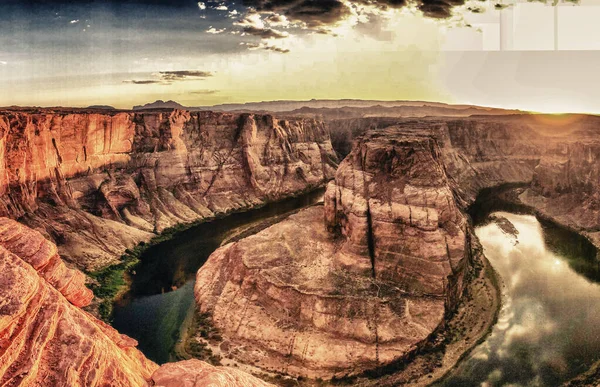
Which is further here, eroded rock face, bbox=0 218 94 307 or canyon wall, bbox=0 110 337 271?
canyon wall, bbox=0 110 337 271

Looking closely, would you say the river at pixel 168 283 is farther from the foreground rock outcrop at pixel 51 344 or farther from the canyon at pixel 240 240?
the foreground rock outcrop at pixel 51 344

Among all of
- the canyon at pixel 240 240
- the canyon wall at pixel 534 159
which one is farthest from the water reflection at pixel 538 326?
the canyon wall at pixel 534 159

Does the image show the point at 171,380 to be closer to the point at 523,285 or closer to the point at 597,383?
the point at 597,383

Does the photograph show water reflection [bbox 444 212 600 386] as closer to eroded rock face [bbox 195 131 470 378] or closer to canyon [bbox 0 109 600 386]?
canyon [bbox 0 109 600 386]

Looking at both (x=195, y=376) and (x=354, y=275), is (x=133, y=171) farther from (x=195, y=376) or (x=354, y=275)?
(x=195, y=376)

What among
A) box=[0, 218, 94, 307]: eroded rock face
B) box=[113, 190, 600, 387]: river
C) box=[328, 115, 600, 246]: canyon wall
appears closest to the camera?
box=[0, 218, 94, 307]: eroded rock face

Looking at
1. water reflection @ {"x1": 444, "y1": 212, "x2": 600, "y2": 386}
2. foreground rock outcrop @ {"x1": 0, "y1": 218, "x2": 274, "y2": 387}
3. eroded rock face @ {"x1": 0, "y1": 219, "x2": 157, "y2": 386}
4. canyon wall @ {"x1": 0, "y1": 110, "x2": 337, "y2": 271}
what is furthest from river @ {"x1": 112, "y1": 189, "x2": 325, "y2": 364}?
water reflection @ {"x1": 444, "y1": 212, "x2": 600, "y2": 386}
